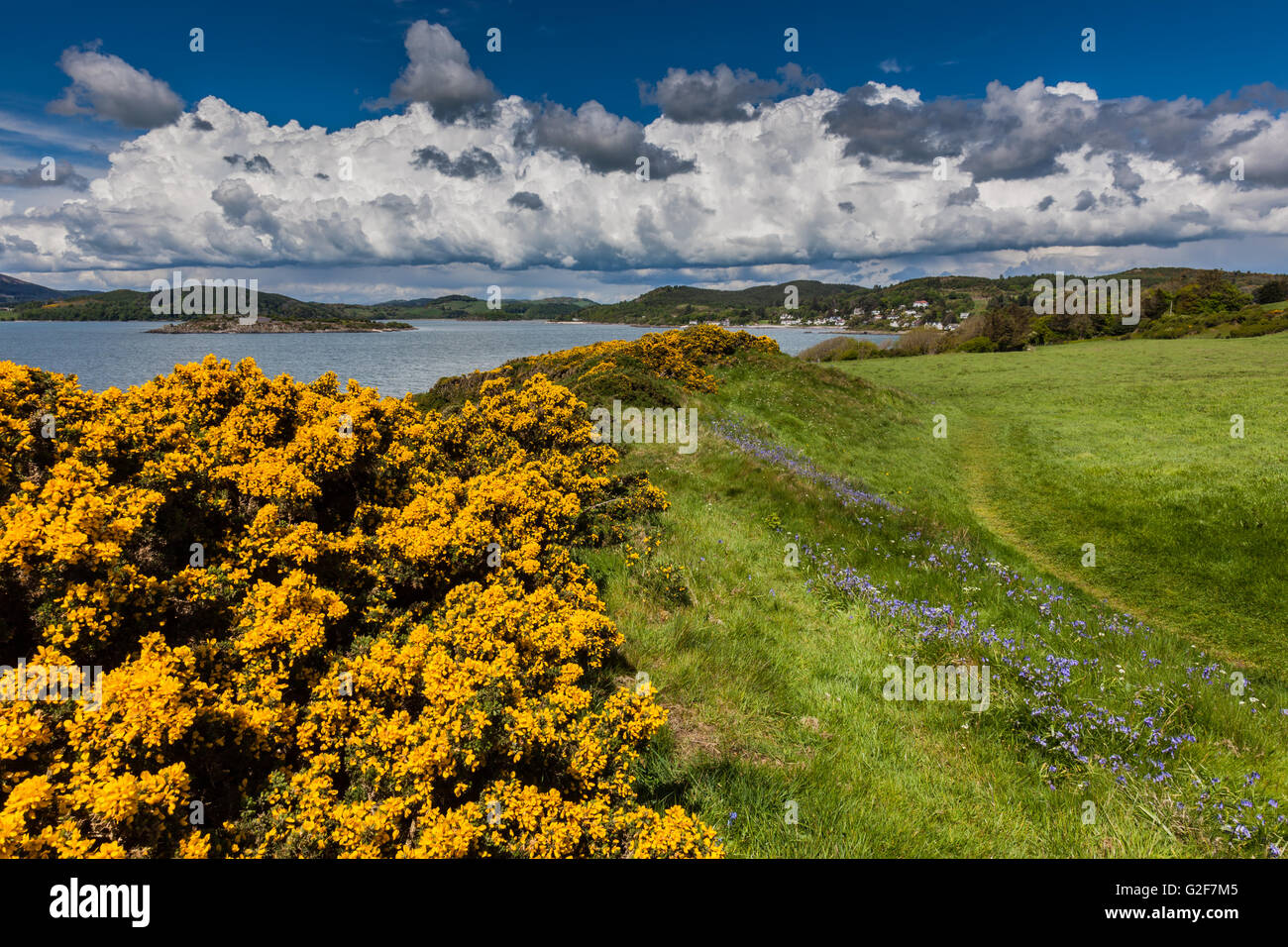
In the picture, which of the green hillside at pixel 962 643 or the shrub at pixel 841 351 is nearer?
the green hillside at pixel 962 643

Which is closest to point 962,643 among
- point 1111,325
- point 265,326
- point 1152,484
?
point 1152,484

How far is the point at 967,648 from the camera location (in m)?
8.62

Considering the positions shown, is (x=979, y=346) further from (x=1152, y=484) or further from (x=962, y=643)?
(x=962, y=643)

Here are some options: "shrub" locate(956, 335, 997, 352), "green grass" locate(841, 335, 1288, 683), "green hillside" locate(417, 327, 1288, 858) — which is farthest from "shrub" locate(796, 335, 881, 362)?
"green hillside" locate(417, 327, 1288, 858)

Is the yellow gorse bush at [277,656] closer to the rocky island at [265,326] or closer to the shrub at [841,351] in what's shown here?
the shrub at [841,351]

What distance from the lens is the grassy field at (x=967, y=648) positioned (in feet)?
17.3

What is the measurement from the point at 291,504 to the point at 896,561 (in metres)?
11.5

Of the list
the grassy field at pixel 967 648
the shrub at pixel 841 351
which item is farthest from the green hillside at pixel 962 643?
the shrub at pixel 841 351

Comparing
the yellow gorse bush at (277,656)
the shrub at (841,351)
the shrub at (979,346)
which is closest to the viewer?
the yellow gorse bush at (277,656)

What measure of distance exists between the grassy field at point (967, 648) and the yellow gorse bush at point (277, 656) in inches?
55.5

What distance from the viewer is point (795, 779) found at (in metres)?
5.34

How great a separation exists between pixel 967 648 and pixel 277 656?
364 inches
